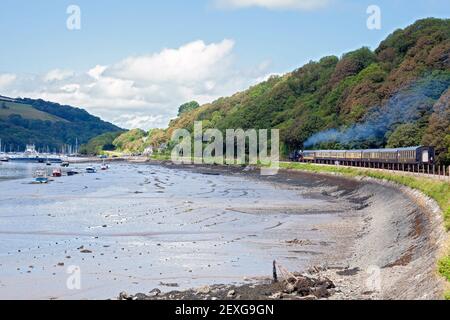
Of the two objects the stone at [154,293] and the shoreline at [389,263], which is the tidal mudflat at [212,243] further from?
the stone at [154,293]

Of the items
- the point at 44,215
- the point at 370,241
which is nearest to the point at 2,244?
the point at 44,215

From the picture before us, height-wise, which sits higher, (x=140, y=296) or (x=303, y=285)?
(x=303, y=285)

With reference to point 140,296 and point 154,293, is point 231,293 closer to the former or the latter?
point 154,293

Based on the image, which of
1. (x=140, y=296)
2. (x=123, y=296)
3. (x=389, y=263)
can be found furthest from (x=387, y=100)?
(x=123, y=296)

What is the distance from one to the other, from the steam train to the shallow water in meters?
12.4

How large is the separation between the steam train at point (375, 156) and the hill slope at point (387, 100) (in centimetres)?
274

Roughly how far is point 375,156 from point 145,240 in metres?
59.2

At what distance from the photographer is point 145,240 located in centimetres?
4300

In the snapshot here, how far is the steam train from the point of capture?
74312mm

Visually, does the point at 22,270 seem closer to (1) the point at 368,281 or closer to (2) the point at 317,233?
(1) the point at 368,281

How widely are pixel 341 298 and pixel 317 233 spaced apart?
21.4m

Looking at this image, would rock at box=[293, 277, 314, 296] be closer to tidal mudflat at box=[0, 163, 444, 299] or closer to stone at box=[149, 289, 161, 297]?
tidal mudflat at box=[0, 163, 444, 299]

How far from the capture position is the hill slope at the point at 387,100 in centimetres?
9644
